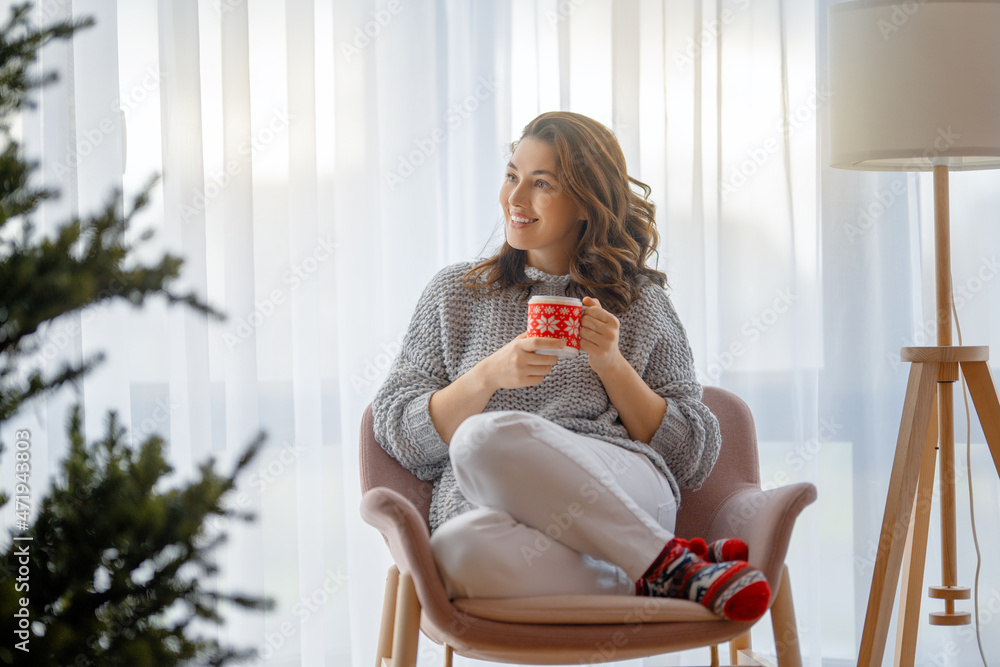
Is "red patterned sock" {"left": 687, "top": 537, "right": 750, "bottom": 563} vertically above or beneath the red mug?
beneath

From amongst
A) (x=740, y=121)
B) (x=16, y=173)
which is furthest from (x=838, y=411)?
(x=16, y=173)

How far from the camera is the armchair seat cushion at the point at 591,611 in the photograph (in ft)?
4.02

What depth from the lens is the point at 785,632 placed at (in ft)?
4.38

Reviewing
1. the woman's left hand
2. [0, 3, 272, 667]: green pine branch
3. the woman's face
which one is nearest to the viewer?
[0, 3, 272, 667]: green pine branch

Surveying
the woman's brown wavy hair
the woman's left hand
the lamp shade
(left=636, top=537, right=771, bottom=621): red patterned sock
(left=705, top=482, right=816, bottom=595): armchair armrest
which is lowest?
(left=636, top=537, right=771, bottom=621): red patterned sock

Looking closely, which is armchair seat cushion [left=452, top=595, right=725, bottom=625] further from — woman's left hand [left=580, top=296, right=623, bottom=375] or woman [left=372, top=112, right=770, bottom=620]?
woman's left hand [left=580, top=296, right=623, bottom=375]

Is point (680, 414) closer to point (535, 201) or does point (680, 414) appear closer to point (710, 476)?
point (710, 476)

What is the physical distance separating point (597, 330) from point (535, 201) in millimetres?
352

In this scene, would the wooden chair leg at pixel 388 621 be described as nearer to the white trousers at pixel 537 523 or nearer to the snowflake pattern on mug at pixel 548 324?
the white trousers at pixel 537 523

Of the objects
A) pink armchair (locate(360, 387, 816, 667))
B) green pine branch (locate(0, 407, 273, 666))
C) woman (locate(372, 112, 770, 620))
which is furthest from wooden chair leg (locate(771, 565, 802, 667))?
green pine branch (locate(0, 407, 273, 666))

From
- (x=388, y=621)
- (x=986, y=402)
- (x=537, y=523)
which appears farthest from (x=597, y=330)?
(x=986, y=402)

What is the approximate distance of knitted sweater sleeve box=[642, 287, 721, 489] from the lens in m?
1.58

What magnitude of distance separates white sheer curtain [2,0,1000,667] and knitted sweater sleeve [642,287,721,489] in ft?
1.59

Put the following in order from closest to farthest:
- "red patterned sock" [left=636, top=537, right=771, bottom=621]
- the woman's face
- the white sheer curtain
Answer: "red patterned sock" [left=636, top=537, right=771, bottom=621]
the woman's face
the white sheer curtain
